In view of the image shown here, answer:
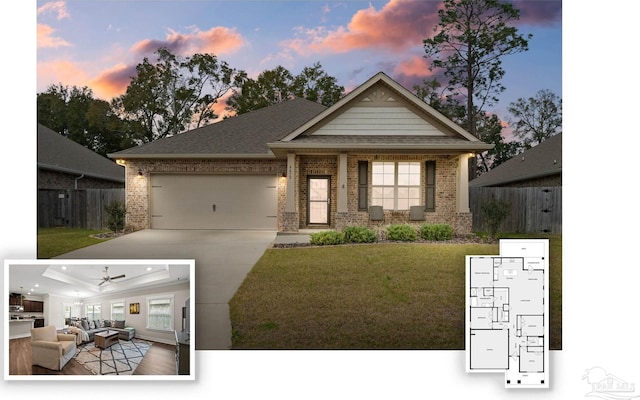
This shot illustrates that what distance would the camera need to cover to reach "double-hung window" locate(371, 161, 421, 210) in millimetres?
8133

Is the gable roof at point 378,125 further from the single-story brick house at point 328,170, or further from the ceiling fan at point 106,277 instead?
the ceiling fan at point 106,277

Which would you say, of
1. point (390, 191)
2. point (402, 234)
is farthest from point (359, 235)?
point (390, 191)

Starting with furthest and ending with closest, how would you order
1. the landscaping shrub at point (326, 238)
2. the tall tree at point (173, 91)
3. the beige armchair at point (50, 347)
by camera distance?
Result: the landscaping shrub at point (326, 238), the tall tree at point (173, 91), the beige armchair at point (50, 347)

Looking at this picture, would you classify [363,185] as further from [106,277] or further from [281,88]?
[106,277]

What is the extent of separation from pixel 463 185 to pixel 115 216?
268 inches

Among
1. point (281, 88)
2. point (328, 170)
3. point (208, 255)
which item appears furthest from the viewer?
point (328, 170)

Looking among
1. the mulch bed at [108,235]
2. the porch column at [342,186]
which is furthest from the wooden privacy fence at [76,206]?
the porch column at [342,186]

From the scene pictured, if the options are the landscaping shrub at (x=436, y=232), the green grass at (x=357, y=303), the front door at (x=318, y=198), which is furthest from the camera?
the front door at (x=318, y=198)

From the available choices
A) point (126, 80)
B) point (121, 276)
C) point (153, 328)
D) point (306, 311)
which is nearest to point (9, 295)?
point (121, 276)

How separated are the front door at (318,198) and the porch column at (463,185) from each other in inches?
108

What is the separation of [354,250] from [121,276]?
13.0 ft

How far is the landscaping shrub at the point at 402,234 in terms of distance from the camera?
7148mm

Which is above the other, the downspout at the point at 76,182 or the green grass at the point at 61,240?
the downspout at the point at 76,182

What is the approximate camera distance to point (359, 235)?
7086mm
